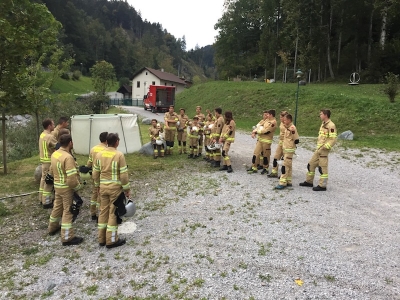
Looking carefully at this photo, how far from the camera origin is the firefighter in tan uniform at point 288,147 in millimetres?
8141

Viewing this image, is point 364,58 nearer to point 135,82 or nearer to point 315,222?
point 315,222

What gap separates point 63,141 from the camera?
573 centimetres

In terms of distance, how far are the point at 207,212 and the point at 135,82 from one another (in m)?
62.1

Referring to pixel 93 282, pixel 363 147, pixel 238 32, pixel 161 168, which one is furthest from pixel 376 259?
pixel 238 32

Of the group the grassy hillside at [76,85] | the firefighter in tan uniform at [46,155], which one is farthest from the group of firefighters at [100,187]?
the grassy hillside at [76,85]

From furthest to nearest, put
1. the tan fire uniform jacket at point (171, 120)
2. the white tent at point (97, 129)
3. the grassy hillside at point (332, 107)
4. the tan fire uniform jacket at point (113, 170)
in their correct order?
the grassy hillside at point (332, 107), the white tent at point (97, 129), the tan fire uniform jacket at point (171, 120), the tan fire uniform jacket at point (113, 170)

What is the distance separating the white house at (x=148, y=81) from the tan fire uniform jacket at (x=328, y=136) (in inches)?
2088

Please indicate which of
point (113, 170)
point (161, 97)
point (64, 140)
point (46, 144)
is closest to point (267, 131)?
point (113, 170)

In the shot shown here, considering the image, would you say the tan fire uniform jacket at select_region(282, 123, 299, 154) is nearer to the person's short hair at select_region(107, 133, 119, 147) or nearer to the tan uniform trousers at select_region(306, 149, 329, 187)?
the tan uniform trousers at select_region(306, 149, 329, 187)

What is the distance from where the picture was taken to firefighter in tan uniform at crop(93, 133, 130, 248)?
17.4 feet

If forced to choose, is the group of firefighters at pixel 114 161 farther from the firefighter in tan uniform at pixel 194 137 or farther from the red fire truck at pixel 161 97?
the red fire truck at pixel 161 97

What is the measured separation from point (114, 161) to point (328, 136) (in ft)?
18.4

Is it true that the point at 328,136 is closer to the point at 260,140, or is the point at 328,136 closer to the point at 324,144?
the point at 324,144

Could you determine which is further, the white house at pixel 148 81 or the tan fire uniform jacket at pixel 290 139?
the white house at pixel 148 81
